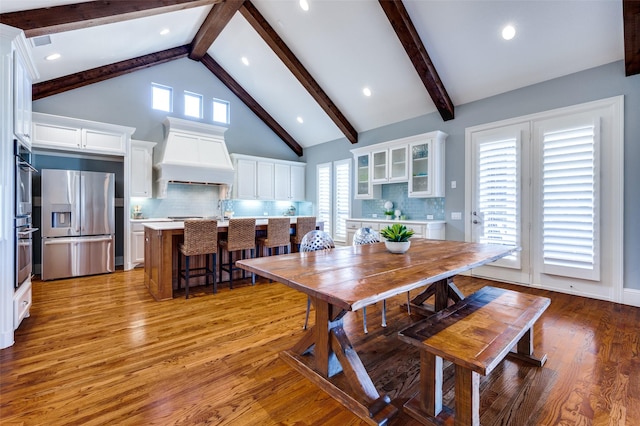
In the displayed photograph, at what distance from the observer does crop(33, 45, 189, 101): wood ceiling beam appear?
479cm

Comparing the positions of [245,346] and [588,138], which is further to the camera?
[588,138]

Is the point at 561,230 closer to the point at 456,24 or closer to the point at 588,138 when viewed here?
the point at 588,138

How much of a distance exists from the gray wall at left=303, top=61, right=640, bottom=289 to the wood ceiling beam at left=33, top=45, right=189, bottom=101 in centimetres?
465

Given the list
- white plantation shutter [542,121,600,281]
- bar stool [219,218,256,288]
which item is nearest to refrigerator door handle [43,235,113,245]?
bar stool [219,218,256,288]

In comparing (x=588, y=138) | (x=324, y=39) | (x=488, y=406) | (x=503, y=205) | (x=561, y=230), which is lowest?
(x=488, y=406)

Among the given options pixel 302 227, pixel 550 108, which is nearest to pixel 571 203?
pixel 550 108

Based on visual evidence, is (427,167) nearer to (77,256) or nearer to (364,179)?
(364,179)

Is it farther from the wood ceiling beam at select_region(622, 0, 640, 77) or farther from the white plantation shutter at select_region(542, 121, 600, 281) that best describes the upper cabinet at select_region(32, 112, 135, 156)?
the wood ceiling beam at select_region(622, 0, 640, 77)

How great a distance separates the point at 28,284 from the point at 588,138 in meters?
6.44

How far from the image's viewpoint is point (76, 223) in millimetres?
4551

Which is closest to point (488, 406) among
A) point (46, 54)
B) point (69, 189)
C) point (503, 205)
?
point (503, 205)

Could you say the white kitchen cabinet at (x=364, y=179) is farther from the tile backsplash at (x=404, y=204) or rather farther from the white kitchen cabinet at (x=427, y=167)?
the white kitchen cabinet at (x=427, y=167)

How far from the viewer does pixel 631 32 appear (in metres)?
2.98

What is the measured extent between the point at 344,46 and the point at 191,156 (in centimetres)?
361
